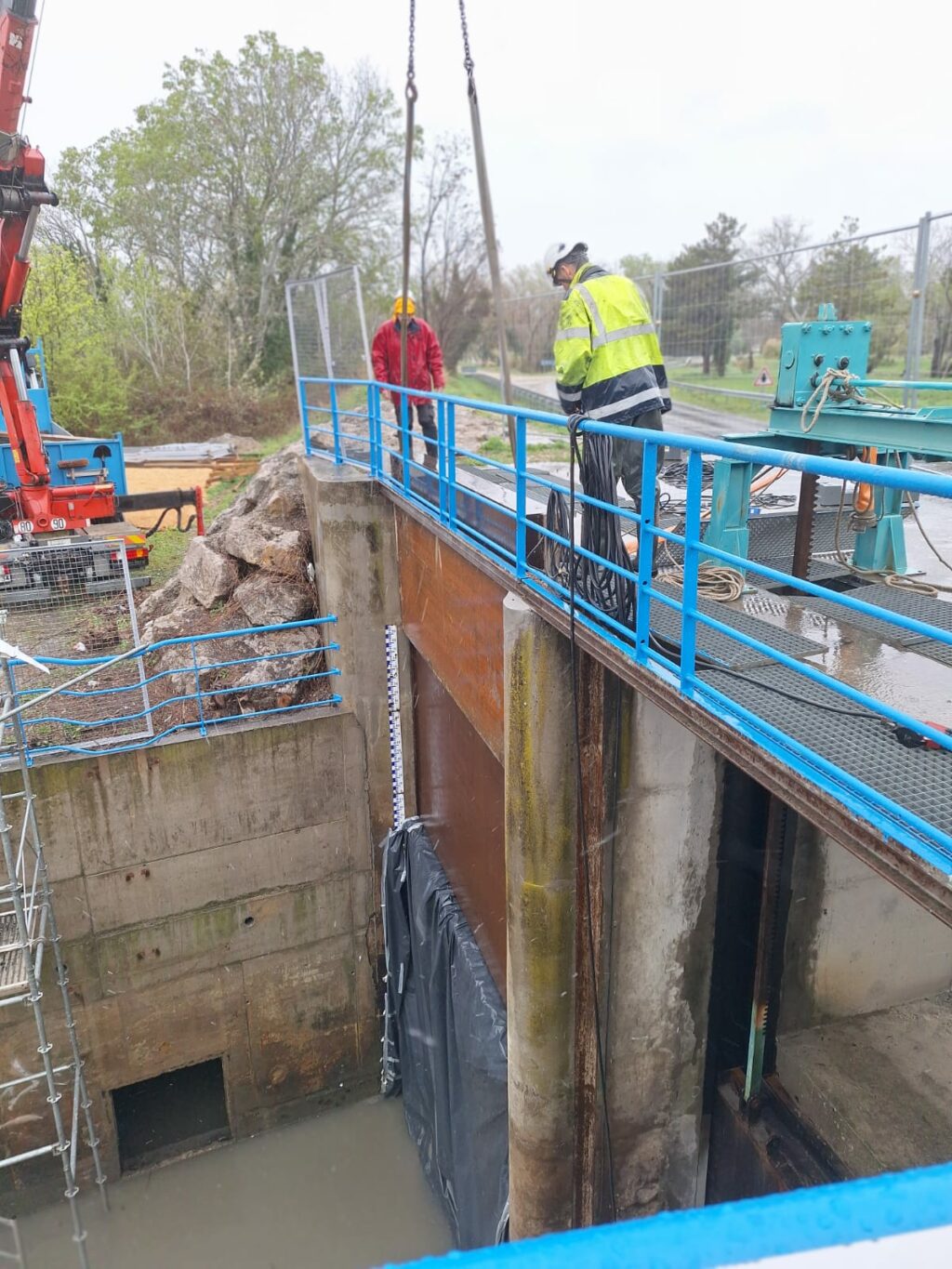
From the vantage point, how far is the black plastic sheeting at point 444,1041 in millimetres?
6559

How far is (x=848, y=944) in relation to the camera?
5.47 m

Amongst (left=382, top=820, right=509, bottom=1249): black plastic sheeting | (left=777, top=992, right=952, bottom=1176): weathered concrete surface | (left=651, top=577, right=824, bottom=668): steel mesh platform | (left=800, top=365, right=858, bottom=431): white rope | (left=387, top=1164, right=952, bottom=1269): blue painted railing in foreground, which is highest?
(left=800, top=365, right=858, bottom=431): white rope

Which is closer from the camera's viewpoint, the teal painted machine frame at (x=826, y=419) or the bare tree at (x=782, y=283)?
the teal painted machine frame at (x=826, y=419)

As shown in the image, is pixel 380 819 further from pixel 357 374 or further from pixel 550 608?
pixel 357 374

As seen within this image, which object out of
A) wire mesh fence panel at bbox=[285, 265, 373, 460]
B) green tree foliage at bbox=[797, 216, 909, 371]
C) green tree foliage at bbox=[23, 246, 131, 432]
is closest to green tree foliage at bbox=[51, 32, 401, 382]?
green tree foliage at bbox=[23, 246, 131, 432]

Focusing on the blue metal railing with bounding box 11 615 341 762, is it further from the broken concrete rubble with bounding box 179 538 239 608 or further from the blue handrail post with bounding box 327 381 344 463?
the blue handrail post with bounding box 327 381 344 463

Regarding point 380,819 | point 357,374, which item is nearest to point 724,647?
point 380,819

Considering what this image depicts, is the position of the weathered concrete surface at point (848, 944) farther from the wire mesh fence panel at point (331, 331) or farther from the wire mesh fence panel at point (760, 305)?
the wire mesh fence panel at point (760, 305)

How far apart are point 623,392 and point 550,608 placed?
1.29 metres

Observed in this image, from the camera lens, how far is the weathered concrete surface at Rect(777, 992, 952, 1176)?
15.5 feet

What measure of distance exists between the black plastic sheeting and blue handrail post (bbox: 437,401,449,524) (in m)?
3.47

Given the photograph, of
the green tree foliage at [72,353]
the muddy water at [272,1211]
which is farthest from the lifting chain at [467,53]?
the green tree foliage at [72,353]

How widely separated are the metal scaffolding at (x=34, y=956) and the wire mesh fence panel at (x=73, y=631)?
0.52m

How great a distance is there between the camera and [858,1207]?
0.94 m
